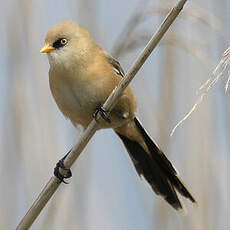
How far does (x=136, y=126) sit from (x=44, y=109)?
0.46 meters

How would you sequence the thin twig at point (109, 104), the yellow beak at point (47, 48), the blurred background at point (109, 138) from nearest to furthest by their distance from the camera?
the thin twig at point (109, 104) → the yellow beak at point (47, 48) → the blurred background at point (109, 138)

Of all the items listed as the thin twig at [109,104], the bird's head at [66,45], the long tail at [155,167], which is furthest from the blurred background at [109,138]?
the thin twig at [109,104]

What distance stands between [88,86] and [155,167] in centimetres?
58

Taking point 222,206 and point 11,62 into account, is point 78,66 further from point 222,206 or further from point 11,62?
point 222,206

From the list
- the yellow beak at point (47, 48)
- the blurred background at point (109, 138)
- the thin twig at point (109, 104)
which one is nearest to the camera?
the thin twig at point (109, 104)

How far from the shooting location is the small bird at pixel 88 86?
6.22 feet

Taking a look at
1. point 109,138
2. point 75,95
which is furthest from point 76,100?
point 109,138

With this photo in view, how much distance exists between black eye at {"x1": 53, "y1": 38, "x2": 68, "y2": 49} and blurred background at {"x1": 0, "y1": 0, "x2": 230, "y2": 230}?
0.27 meters

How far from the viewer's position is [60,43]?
6.25ft

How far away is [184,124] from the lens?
225cm

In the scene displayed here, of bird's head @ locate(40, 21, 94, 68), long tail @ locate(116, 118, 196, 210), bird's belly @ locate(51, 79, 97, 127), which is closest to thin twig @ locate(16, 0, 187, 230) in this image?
bird's belly @ locate(51, 79, 97, 127)

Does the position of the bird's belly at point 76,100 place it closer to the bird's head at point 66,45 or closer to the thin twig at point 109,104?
the bird's head at point 66,45

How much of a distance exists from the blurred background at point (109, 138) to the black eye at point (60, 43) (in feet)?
0.90

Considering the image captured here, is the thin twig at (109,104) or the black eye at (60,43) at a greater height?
the black eye at (60,43)
